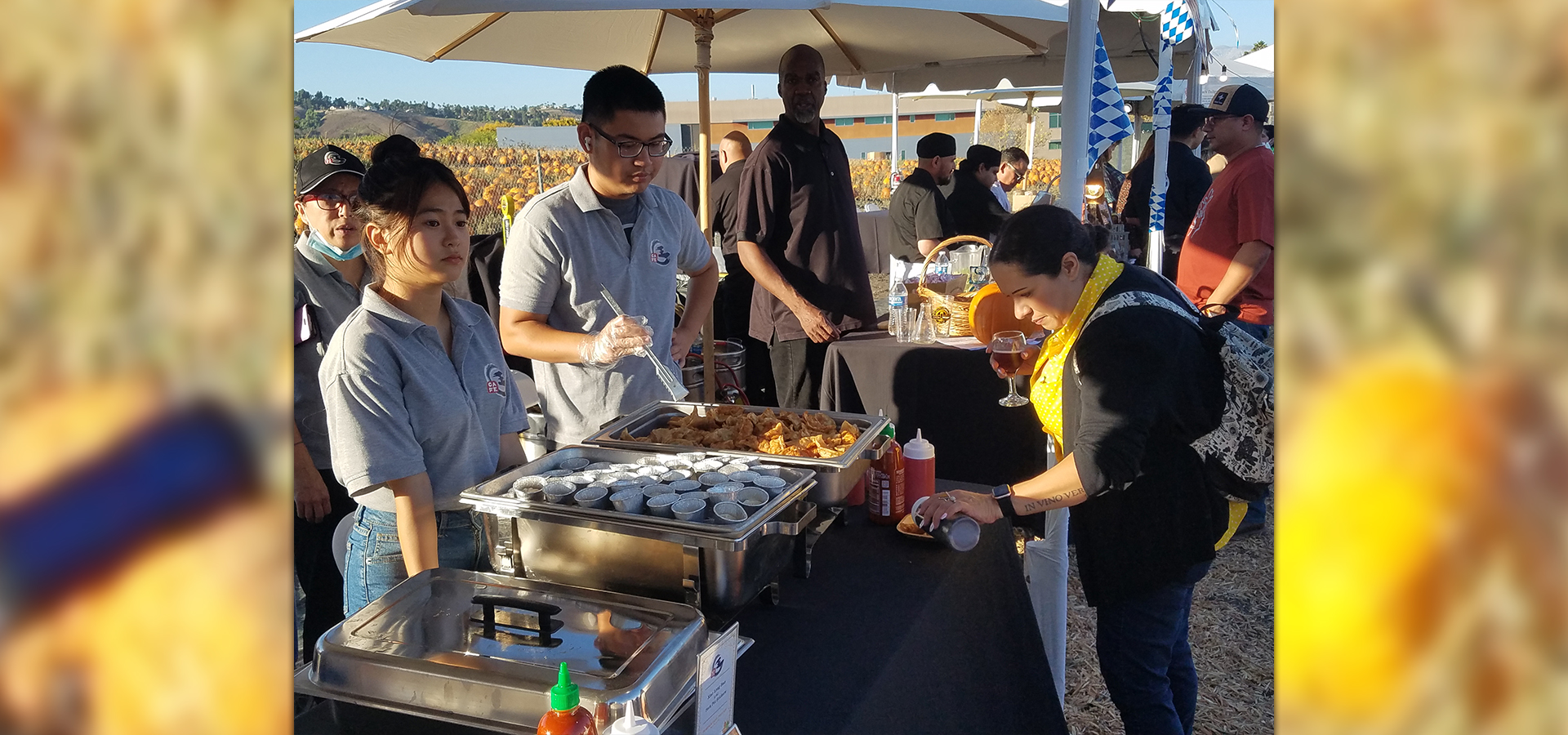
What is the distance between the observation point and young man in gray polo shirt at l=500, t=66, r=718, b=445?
2.41 meters

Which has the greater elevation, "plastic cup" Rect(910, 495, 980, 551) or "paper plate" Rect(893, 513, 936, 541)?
"plastic cup" Rect(910, 495, 980, 551)

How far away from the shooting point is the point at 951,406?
3.63 meters

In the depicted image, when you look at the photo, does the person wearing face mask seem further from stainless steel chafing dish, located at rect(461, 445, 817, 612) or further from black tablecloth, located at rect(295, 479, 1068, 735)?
black tablecloth, located at rect(295, 479, 1068, 735)

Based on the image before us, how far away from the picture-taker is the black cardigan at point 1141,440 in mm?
2002

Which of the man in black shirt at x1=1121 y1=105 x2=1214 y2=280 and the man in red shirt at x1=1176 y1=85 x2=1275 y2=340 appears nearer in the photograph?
the man in red shirt at x1=1176 y1=85 x2=1275 y2=340

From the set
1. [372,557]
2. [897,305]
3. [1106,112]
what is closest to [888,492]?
[372,557]

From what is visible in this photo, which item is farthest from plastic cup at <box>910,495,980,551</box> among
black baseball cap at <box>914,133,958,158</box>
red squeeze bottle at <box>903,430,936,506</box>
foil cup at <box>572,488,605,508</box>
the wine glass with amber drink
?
black baseball cap at <box>914,133,958,158</box>

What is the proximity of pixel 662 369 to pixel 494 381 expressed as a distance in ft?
1.97

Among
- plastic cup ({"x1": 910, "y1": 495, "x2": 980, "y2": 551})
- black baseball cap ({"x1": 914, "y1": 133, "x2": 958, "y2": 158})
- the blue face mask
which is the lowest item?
plastic cup ({"x1": 910, "y1": 495, "x2": 980, "y2": 551})

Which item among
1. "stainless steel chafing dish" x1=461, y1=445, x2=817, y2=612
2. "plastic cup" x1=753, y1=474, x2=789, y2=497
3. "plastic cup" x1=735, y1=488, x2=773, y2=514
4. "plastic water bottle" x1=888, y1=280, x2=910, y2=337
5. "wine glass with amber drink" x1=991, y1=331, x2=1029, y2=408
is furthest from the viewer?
"plastic water bottle" x1=888, y1=280, x2=910, y2=337

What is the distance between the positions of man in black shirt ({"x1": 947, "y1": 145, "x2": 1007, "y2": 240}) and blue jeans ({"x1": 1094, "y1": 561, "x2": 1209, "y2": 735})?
13.5 feet
